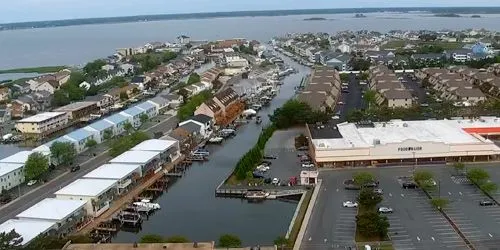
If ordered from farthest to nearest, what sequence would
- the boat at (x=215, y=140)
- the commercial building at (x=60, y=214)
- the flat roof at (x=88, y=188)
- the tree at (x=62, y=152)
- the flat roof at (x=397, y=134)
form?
the boat at (x=215, y=140)
the tree at (x=62, y=152)
the flat roof at (x=397, y=134)
the flat roof at (x=88, y=188)
the commercial building at (x=60, y=214)

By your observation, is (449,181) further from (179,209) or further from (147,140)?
(147,140)

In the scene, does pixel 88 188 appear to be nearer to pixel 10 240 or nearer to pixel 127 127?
pixel 10 240

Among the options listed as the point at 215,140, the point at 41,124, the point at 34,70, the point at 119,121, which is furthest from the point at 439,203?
the point at 34,70

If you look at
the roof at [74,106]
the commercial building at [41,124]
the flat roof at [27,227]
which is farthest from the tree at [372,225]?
the roof at [74,106]

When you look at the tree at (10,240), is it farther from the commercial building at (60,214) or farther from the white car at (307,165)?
the white car at (307,165)

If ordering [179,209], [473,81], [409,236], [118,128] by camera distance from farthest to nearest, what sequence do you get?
[473,81] → [118,128] → [179,209] → [409,236]

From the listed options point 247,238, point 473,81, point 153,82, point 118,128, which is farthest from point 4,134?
point 473,81

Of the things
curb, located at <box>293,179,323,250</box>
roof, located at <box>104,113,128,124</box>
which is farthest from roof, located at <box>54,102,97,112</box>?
curb, located at <box>293,179,323,250</box>
